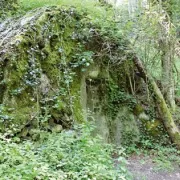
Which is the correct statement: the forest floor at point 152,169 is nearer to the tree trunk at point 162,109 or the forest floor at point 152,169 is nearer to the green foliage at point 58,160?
the tree trunk at point 162,109

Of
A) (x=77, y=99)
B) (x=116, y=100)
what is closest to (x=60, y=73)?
(x=77, y=99)

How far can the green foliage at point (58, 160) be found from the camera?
109 inches

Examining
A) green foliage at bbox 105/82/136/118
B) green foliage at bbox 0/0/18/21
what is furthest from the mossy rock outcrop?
green foliage at bbox 0/0/18/21

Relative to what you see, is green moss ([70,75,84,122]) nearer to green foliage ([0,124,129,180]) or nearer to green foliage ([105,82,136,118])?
green foliage ([0,124,129,180])

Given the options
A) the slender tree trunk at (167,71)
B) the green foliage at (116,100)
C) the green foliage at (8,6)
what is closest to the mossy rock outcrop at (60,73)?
the green foliage at (116,100)

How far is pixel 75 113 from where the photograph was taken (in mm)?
4684

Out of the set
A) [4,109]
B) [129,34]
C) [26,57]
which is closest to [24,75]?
[26,57]

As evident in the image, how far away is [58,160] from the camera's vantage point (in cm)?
325

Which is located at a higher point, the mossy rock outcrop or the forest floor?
the mossy rock outcrop

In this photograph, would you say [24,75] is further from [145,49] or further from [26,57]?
[145,49]

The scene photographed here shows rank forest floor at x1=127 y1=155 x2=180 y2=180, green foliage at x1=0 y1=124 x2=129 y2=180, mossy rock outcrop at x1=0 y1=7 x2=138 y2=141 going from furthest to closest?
forest floor at x1=127 y1=155 x2=180 y2=180 → mossy rock outcrop at x1=0 y1=7 x2=138 y2=141 → green foliage at x1=0 y1=124 x2=129 y2=180

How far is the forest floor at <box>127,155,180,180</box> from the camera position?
464cm

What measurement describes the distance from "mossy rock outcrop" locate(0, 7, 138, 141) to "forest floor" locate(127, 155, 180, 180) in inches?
34.2

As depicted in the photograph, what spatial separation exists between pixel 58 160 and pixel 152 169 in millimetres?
2304
